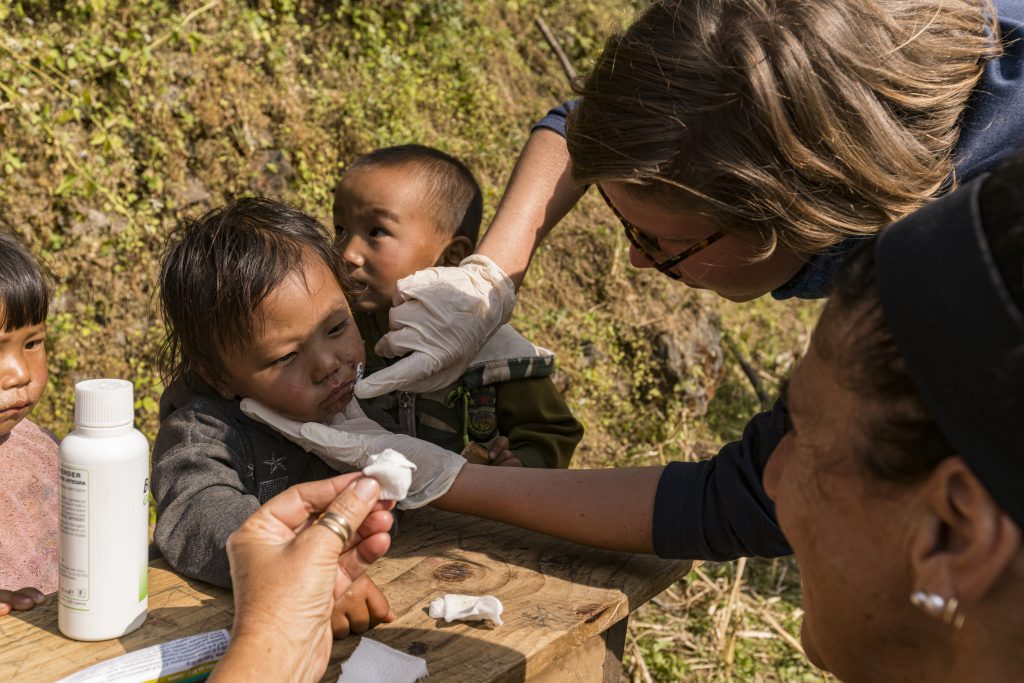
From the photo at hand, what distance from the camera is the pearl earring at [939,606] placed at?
3.33 ft

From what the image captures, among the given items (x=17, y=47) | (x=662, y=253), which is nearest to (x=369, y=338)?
(x=662, y=253)

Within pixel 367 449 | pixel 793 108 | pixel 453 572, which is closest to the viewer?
pixel 793 108

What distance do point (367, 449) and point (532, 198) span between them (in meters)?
1.05

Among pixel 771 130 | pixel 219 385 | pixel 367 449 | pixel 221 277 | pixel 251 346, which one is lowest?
pixel 367 449

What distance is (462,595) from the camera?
1688 millimetres

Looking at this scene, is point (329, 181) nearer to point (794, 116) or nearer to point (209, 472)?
point (209, 472)

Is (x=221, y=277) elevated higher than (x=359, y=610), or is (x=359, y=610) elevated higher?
(x=221, y=277)

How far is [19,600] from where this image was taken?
5.29 feet

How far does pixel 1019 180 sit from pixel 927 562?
17.1 inches

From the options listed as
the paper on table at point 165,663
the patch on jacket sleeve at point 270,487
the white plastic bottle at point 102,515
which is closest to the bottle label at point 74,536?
the white plastic bottle at point 102,515

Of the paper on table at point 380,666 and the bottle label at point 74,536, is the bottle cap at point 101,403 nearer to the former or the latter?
the bottle label at point 74,536

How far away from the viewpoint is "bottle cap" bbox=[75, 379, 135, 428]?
137 cm

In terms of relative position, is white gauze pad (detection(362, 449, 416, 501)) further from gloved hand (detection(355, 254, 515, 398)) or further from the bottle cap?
gloved hand (detection(355, 254, 515, 398))

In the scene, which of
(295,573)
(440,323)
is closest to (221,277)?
(440,323)
